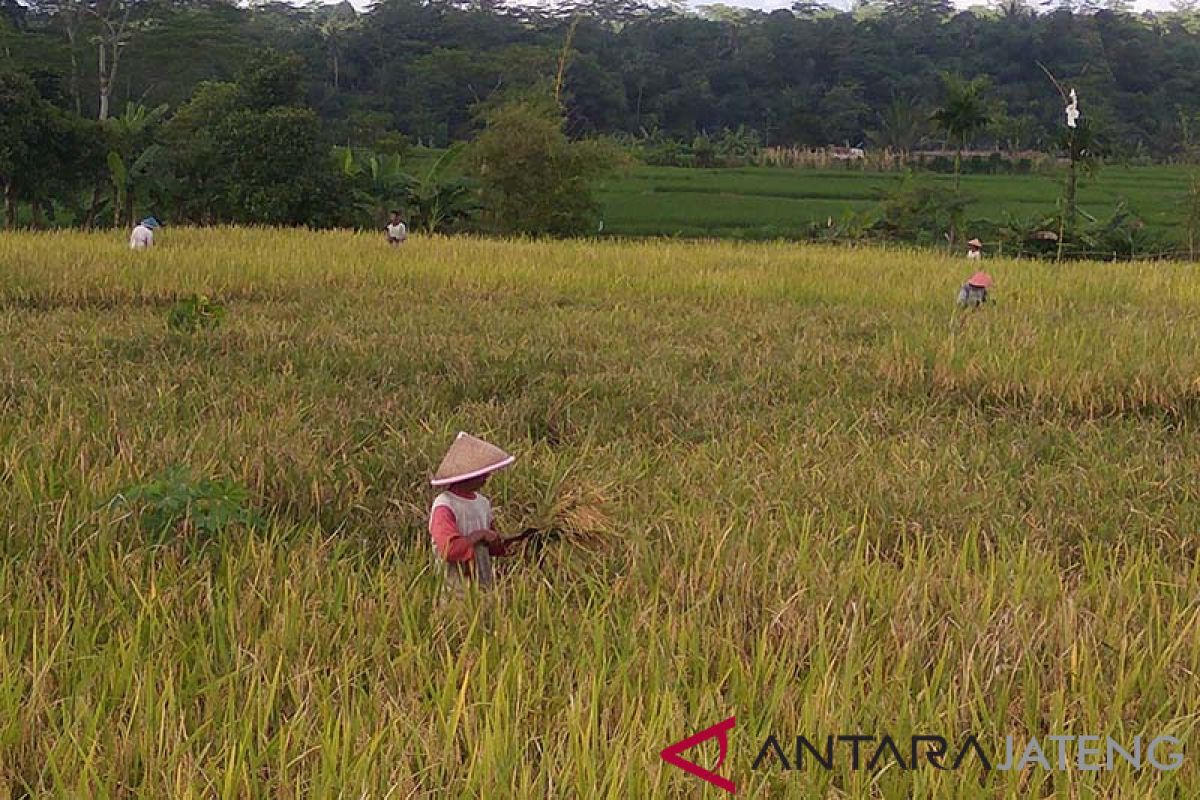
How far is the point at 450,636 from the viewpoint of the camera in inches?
64.6

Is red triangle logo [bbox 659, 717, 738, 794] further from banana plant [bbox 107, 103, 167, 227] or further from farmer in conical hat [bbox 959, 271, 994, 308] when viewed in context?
banana plant [bbox 107, 103, 167, 227]

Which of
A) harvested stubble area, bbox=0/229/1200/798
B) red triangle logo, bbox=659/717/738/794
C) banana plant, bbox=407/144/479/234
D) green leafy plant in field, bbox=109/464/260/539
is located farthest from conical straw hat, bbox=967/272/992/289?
banana plant, bbox=407/144/479/234

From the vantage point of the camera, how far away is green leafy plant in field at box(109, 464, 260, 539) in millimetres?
2008

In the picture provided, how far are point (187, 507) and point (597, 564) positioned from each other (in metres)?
0.76

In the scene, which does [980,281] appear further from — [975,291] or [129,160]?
[129,160]

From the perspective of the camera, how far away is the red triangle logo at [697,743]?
1234 millimetres

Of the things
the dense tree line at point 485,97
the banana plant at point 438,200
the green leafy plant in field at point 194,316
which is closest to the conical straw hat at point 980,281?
the green leafy plant in field at point 194,316

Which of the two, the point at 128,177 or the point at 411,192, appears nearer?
the point at 128,177

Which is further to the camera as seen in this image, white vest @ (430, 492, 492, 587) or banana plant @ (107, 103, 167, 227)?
banana plant @ (107, 103, 167, 227)

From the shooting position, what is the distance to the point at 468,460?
1.87m

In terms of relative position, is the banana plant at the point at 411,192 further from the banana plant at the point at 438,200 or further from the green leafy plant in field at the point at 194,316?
the green leafy plant in field at the point at 194,316

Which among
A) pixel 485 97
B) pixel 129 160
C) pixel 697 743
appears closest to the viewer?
pixel 697 743

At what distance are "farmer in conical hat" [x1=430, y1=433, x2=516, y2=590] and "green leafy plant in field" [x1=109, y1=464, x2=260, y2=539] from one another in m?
0.42

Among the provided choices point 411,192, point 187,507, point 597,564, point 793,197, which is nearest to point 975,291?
point 597,564
